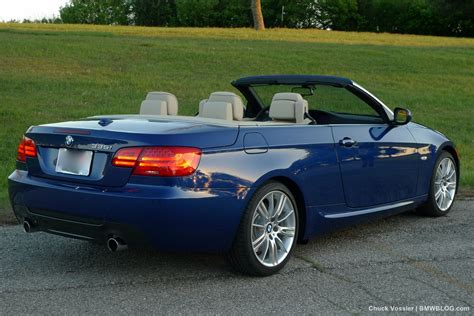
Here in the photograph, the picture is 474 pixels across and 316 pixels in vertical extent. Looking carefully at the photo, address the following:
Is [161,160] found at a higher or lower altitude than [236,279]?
higher

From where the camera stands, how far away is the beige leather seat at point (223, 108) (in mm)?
5988

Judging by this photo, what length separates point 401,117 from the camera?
6727 millimetres

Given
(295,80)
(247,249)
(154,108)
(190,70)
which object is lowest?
(247,249)

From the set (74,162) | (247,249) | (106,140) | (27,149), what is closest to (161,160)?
(106,140)

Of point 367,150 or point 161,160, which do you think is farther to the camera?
point 367,150

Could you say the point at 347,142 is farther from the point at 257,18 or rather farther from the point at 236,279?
the point at 257,18

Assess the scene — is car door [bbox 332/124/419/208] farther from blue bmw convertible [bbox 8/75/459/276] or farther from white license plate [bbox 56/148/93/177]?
white license plate [bbox 56/148/93/177]

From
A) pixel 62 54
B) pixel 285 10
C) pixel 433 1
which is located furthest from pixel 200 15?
pixel 62 54

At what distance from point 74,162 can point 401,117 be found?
3155 millimetres

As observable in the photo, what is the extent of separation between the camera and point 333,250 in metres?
6.00

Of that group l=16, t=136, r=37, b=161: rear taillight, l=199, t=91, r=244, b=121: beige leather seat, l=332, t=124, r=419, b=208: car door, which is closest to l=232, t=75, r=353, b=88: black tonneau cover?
l=332, t=124, r=419, b=208: car door

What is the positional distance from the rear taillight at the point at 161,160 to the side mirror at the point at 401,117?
2.59 metres

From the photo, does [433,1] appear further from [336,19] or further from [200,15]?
[200,15]

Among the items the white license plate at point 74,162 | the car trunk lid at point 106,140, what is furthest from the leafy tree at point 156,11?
the white license plate at point 74,162
